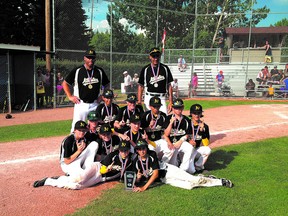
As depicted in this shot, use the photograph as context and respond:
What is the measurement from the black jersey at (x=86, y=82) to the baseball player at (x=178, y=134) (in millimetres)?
1571

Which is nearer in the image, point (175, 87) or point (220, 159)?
point (220, 159)

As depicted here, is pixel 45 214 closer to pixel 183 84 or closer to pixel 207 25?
pixel 183 84

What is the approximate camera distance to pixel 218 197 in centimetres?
427

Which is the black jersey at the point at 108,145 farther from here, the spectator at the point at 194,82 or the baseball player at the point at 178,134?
the spectator at the point at 194,82

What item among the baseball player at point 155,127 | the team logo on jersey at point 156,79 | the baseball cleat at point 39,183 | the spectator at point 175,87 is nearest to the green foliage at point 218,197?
the baseball player at point 155,127

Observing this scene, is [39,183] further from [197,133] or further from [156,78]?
[156,78]

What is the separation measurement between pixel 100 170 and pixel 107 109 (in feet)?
4.46

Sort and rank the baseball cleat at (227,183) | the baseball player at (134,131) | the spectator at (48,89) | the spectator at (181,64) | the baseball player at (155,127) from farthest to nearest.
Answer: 1. the spectator at (181,64)
2. the spectator at (48,89)
3. the baseball player at (155,127)
4. the baseball player at (134,131)
5. the baseball cleat at (227,183)

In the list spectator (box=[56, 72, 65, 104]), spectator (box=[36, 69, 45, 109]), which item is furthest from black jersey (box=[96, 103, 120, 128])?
spectator (box=[56, 72, 65, 104])

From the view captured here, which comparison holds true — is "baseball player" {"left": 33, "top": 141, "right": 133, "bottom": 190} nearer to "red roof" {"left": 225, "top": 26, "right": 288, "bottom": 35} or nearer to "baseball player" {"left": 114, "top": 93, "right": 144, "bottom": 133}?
"baseball player" {"left": 114, "top": 93, "right": 144, "bottom": 133}

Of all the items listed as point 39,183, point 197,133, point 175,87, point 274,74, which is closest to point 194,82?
point 175,87

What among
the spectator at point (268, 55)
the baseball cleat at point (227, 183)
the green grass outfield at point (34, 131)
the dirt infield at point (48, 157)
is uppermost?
the spectator at point (268, 55)

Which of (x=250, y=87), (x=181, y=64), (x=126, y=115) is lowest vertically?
(x=250, y=87)

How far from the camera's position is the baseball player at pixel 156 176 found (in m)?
4.61
